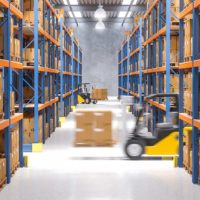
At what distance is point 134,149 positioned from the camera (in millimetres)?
8898

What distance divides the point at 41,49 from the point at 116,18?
2384cm

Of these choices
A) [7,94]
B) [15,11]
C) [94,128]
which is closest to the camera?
[94,128]

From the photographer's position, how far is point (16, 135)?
25.5ft

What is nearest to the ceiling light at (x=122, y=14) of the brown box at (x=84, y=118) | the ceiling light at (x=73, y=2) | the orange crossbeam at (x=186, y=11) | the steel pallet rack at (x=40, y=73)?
the ceiling light at (x=73, y=2)

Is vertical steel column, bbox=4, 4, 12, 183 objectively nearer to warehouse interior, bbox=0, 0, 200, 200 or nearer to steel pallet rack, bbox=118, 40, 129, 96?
warehouse interior, bbox=0, 0, 200, 200

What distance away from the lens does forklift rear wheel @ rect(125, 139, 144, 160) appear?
8.81 metres

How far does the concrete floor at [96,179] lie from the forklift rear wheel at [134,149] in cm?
21

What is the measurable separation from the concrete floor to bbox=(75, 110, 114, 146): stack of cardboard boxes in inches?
27.4

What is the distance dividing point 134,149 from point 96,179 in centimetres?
184

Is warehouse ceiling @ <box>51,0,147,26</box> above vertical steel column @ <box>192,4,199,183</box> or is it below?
above

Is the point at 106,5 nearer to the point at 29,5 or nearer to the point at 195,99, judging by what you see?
the point at 29,5

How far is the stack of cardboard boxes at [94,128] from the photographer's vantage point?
644 centimetres

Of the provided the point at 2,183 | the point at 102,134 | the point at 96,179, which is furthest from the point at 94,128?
the point at 2,183

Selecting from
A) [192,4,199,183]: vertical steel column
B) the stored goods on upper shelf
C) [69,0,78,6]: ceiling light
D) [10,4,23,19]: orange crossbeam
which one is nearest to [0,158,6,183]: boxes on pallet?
[10,4,23,19]: orange crossbeam
